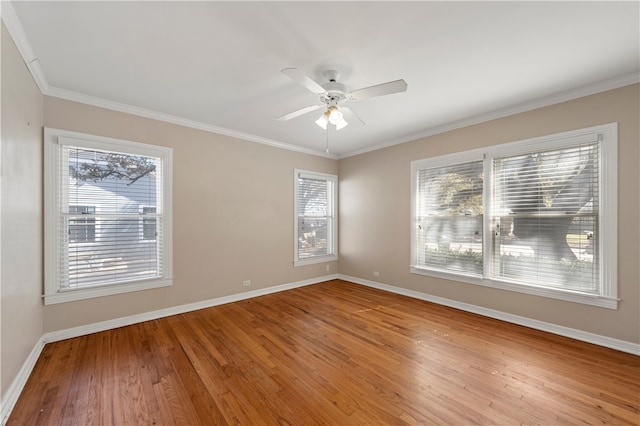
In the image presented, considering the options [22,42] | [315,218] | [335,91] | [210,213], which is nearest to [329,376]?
[335,91]

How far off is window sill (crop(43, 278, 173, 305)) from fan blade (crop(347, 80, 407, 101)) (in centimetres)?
333

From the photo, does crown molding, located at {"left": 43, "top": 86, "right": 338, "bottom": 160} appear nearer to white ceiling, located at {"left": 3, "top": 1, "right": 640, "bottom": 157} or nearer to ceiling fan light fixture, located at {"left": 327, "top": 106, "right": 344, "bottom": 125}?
white ceiling, located at {"left": 3, "top": 1, "right": 640, "bottom": 157}

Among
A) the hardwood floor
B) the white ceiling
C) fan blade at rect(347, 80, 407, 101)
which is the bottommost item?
the hardwood floor

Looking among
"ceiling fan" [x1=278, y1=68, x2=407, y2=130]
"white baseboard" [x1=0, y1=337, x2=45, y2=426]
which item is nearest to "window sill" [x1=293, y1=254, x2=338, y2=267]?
"ceiling fan" [x1=278, y1=68, x2=407, y2=130]

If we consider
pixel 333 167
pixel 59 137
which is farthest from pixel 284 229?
pixel 59 137

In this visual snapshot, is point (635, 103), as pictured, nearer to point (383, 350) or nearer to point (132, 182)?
point (383, 350)

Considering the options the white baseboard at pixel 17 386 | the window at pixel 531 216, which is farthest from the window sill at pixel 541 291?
the white baseboard at pixel 17 386

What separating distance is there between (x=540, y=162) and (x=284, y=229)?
3.83 m

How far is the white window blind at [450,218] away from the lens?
143 inches

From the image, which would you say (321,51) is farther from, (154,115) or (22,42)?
(154,115)

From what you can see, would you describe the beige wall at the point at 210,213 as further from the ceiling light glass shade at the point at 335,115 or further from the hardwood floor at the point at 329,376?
the ceiling light glass shade at the point at 335,115

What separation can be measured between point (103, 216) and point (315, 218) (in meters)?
3.38

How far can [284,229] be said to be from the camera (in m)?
4.77

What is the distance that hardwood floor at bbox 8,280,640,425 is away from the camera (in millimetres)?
1730
